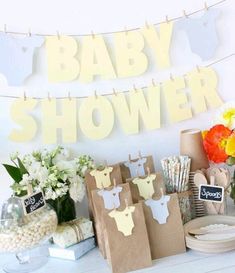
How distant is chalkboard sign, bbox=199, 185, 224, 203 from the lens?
1.30 meters

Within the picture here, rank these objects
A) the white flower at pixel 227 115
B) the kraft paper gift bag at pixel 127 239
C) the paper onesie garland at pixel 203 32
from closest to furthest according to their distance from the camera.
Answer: the kraft paper gift bag at pixel 127 239 → the white flower at pixel 227 115 → the paper onesie garland at pixel 203 32

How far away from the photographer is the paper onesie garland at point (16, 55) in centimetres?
138

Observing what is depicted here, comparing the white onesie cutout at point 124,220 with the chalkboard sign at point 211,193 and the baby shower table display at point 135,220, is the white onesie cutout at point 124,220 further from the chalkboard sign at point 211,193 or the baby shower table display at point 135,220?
the chalkboard sign at point 211,193

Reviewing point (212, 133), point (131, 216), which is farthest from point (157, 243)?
point (212, 133)

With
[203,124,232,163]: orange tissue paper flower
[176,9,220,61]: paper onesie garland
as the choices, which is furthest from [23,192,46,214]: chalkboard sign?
[176,9,220,61]: paper onesie garland

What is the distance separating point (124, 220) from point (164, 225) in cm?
13

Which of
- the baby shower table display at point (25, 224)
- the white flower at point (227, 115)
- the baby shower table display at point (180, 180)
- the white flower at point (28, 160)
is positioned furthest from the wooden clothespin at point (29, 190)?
the white flower at point (227, 115)

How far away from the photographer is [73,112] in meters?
1.43

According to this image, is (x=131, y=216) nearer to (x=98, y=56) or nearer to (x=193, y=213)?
(x=193, y=213)

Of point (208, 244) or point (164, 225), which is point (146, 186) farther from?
point (208, 244)

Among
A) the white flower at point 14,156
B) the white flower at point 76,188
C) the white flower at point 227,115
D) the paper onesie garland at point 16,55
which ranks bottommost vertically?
the white flower at point 76,188

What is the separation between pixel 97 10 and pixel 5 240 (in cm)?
81

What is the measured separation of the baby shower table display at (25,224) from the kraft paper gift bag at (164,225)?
282mm

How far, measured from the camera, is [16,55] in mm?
1380
